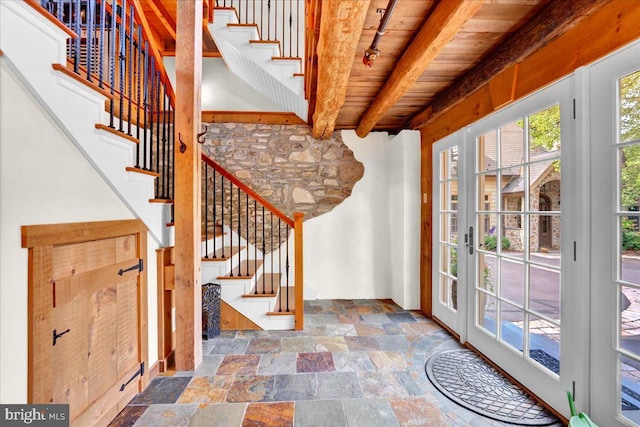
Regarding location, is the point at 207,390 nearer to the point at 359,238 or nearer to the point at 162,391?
the point at 162,391

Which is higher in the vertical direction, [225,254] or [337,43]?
[337,43]

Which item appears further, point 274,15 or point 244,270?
point 274,15

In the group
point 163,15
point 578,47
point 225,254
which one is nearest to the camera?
point 578,47

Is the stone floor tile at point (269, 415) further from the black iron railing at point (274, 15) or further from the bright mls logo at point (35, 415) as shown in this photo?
the black iron railing at point (274, 15)

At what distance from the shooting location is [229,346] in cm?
249

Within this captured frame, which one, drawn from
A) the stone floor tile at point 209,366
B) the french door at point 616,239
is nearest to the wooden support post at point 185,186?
the stone floor tile at point 209,366

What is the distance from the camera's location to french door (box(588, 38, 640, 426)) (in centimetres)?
130

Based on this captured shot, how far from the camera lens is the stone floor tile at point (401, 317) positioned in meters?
3.03

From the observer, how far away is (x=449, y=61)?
205 cm

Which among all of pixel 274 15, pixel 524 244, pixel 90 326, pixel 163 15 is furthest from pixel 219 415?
pixel 274 15

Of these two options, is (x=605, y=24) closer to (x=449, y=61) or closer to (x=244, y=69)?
(x=449, y=61)

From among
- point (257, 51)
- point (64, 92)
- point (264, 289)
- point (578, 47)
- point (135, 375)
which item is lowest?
point (135, 375)

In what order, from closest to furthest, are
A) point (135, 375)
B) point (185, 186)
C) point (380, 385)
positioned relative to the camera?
point (135, 375) → point (380, 385) → point (185, 186)

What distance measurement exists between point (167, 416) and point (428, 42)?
264cm
